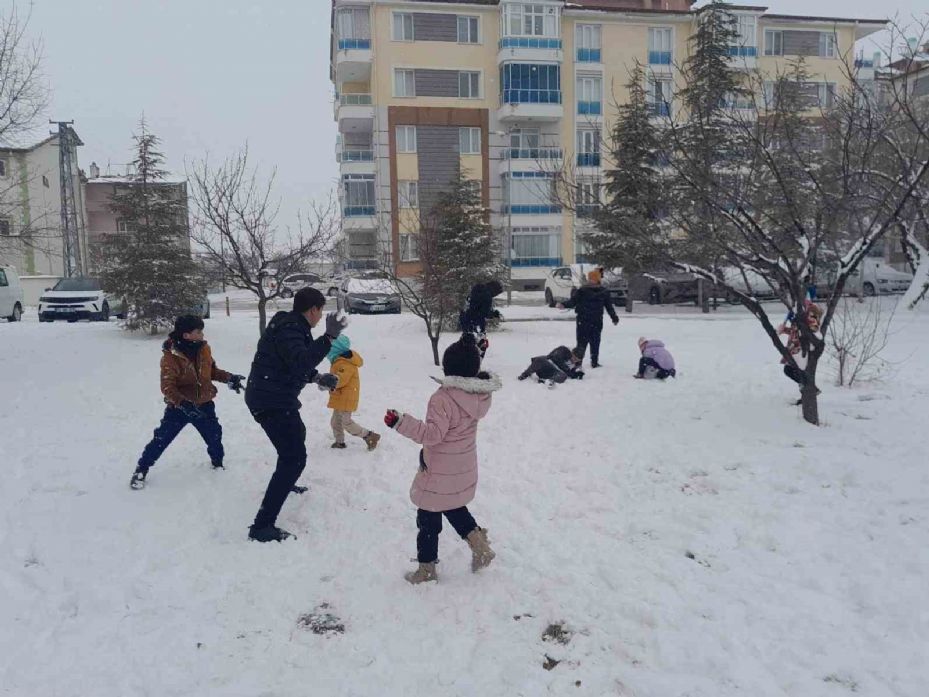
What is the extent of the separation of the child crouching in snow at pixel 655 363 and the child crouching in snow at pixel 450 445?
676 cm

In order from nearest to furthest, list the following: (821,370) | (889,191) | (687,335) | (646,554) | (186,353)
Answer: (646,554) < (186,353) < (889,191) < (821,370) < (687,335)

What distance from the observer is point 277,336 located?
4355 millimetres

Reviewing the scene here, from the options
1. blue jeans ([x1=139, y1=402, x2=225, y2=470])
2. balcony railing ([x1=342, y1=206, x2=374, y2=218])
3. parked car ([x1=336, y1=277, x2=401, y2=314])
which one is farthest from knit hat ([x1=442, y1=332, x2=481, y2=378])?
balcony railing ([x1=342, y1=206, x2=374, y2=218])

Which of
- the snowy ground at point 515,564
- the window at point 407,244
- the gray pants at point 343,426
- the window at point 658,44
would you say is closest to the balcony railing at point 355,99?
the window at point 407,244

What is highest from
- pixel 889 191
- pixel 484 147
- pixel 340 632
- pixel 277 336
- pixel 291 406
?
pixel 484 147

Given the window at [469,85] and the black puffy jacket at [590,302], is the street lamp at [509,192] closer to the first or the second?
the window at [469,85]

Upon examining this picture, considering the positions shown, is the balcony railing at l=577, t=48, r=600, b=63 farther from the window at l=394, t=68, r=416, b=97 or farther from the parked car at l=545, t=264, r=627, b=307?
the parked car at l=545, t=264, r=627, b=307

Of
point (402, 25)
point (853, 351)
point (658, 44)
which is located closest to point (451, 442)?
point (853, 351)

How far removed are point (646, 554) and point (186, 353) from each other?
3.88m

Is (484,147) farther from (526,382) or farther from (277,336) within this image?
(277,336)

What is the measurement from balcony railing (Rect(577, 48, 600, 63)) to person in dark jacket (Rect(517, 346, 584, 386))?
33.4m

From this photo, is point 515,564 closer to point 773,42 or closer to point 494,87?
point 494,87

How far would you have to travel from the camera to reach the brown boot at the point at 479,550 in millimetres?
4004

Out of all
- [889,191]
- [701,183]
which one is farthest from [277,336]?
[889,191]
